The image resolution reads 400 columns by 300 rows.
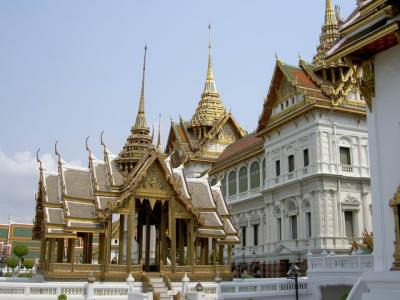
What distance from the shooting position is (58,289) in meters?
13.0

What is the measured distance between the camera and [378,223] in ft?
36.4

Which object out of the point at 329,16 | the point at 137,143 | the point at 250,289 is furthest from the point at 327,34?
the point at 250,289

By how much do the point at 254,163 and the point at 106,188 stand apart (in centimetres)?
2143

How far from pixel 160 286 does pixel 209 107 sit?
126ft

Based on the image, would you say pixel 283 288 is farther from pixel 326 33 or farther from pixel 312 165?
pixel 326 33

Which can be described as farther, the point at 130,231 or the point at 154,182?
the point at 154,182

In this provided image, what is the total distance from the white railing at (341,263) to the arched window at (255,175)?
18.2 metres

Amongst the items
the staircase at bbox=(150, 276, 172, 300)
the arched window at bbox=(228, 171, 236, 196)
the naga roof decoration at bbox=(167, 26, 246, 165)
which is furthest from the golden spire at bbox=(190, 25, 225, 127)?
the staircase at bbox=(150, 276, 172, 300)

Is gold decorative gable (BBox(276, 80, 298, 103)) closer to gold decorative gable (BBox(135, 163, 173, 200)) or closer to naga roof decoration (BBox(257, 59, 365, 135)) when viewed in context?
A: naga roof decoration (BBox(257, 59, 365, 135))

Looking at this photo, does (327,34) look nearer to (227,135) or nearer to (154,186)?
(227,135)

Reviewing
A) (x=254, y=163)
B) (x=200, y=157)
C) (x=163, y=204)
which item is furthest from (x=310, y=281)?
(x=200, y=157)

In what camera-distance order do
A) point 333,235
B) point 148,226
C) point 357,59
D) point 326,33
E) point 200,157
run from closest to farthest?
point 357,59
point 148,226
point 333,235
point 326,33
point 200,157

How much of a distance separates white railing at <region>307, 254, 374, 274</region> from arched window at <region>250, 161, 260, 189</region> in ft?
59.7

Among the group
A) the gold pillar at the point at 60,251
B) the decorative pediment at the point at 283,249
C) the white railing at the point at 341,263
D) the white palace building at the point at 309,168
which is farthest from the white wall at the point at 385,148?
the decorative pediment at the point at 283,249
